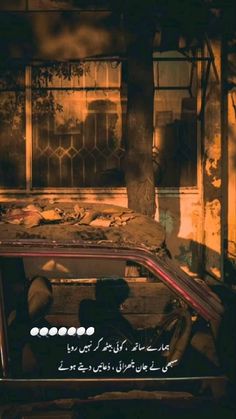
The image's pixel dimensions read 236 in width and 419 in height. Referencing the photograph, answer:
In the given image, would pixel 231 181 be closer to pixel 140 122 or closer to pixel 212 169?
pixel 212 169

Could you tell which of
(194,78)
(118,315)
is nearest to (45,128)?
(194,78)

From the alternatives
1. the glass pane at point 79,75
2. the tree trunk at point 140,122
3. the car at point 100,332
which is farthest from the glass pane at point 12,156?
the car at point 100,332

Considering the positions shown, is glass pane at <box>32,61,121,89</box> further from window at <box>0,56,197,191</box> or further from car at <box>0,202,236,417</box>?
car at <box>0,202,236,417</box>

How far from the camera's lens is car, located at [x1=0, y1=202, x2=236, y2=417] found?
3961 mm

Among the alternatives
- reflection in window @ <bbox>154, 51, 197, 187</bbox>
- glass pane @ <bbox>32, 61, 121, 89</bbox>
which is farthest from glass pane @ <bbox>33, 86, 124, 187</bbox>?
reflection in window @ <bbox>154, 51, 197, 187</bbox>

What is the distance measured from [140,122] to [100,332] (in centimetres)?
425

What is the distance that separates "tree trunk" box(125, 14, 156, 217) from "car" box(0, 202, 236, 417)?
11.3 ft

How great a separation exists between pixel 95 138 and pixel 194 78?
1682mm

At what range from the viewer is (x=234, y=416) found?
4.01 m

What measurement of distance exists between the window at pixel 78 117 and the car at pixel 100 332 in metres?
6.11

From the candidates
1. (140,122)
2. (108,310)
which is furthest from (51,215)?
(140,122)

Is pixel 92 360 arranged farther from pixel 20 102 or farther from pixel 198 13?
pixel 20 102

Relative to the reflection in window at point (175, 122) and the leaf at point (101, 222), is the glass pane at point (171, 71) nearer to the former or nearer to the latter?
the reflection in window at point (175, 122)

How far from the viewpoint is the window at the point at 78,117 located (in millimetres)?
10680
